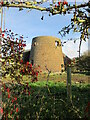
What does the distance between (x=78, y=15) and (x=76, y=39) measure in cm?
34

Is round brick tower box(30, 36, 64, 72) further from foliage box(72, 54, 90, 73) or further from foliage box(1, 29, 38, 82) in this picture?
foliage box(72, 54, 90, 73)

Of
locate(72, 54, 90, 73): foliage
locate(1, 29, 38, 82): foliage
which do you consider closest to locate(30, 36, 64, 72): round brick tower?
locate(1, 29, 38, 82): foliage

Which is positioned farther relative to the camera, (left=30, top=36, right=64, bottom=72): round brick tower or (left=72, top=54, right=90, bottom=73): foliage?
(left=30, top=36, right=64, bottom=72): round brick tower

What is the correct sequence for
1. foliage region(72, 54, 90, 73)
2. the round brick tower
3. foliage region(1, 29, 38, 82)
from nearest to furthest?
foliage region(72, 54, 90, 73), foliage region(1, 29, 38, 82), the round brick tower

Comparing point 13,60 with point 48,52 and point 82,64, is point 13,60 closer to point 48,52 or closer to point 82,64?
point 82,64

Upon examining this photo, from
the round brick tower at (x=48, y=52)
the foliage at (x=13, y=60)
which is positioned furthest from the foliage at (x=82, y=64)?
the round brick tower at (x=48, y=52)

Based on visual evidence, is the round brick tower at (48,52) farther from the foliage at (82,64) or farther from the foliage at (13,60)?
the foliage at (82,64)

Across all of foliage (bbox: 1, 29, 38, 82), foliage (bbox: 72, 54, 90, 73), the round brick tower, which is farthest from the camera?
the round brick tower

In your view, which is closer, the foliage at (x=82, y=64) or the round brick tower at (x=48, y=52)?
the foliage at (x=82, y=64)

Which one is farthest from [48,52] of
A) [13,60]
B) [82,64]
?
[82,64]

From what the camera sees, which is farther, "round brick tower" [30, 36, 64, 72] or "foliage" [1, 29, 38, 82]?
"round brick tower" [30, 36, 64, 72]

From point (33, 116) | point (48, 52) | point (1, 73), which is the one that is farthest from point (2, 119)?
point (48, 52)

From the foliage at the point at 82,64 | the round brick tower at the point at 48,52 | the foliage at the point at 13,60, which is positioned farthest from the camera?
the round brick tower at the point at 48,52

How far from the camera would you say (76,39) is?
1931mm
